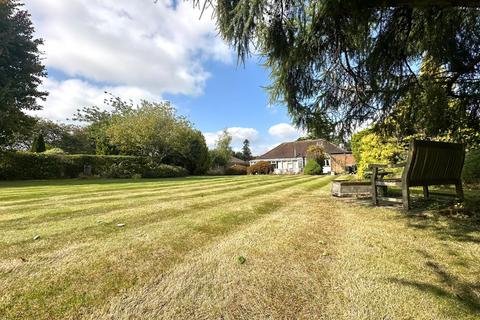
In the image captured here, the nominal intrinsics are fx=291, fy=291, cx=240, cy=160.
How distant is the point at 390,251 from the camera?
10.7 feet

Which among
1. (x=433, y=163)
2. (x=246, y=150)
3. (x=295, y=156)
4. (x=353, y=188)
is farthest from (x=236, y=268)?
(x=246, y=150)

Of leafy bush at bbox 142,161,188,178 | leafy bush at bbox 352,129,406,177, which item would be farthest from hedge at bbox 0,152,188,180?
leafy bush at bbox 352,129,406,177

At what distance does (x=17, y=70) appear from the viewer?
18219 mm

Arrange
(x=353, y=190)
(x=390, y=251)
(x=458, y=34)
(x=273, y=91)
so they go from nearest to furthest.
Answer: (x=390, y=251) → (x=458, y=34) → (x=273, y=91) → (x=353, y=190)

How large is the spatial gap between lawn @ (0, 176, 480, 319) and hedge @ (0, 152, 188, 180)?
16.6 m

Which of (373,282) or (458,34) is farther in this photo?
(458,34)

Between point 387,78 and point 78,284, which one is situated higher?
point 387,78

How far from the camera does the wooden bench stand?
16.4 feet

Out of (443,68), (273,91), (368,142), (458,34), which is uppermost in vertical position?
(458,34)

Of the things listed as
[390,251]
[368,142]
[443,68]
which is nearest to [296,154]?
[368,142]

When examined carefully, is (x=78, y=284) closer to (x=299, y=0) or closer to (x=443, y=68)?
(x=299, y=0)

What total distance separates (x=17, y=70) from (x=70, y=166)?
6.75 meters

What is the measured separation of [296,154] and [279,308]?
4565 cm

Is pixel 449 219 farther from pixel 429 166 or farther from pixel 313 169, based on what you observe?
pixel 313 169
